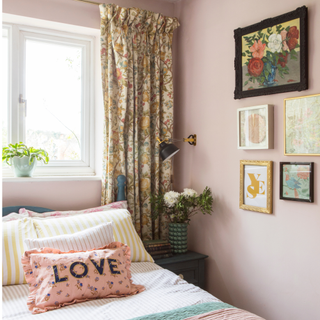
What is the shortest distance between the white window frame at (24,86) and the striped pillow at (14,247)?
638 millimetres

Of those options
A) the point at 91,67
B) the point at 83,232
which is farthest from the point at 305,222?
the point at 91,67

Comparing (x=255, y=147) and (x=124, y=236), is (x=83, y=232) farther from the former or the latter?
(x=255, y=147)

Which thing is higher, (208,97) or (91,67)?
(91,67)

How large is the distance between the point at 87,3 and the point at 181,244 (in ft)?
6.41

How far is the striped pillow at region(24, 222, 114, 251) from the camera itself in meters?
1.67

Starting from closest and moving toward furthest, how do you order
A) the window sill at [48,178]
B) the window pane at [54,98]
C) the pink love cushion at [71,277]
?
the pink love cushion at [71,277] < the window sill at [48,178] < the window pane at [54,98]

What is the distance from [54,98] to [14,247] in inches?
50.3

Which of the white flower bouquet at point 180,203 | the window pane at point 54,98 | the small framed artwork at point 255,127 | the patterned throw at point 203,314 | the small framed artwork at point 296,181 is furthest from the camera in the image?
the window pane at point 54,98

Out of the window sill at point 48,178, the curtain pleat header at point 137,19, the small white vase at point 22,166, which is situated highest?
the curtain pleat header at point 137,19

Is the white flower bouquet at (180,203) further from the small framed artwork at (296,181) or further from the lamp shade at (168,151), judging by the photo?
the small framed artwork at (296,181)

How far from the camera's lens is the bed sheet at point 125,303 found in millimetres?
1387

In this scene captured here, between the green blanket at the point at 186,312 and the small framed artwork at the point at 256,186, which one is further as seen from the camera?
the small framed artwork at the point at 256,186

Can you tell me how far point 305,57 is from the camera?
71.0 inches

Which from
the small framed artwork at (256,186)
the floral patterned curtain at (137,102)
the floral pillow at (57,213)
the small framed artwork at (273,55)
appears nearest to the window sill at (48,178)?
the floral patterned curtain at (137,102)
